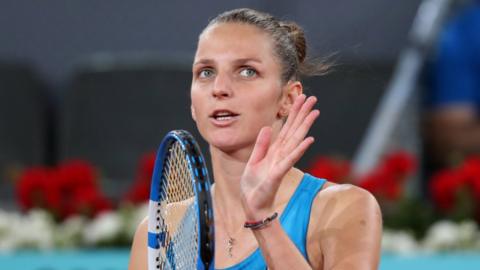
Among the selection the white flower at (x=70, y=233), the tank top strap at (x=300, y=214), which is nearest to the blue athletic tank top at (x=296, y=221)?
the tank top strap at (x=300, y=214)

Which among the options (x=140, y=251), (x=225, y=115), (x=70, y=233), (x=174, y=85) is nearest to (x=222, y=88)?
(x=225, y=115)

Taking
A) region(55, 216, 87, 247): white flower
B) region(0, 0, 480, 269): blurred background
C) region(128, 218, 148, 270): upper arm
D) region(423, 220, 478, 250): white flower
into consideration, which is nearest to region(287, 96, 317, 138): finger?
region(128, 218, 148, 270): upper arm

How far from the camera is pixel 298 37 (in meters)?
1.98

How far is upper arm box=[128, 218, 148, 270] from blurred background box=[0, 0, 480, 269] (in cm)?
140

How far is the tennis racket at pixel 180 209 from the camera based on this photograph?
5.11 ft

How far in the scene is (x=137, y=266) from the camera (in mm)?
2037

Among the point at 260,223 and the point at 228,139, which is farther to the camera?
the point at 228,139

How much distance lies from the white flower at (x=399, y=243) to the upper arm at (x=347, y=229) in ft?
3.96

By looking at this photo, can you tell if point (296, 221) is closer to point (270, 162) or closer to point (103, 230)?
point (270, 162)

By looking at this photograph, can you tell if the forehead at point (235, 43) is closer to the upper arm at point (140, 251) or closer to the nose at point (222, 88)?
the nose at point (222, 88)

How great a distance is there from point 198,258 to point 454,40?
2993 millimetres

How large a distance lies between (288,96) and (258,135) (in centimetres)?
16

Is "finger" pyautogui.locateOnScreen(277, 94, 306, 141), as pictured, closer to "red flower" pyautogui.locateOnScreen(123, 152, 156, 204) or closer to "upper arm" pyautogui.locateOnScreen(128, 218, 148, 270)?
"upper arm" pyautogui.locateOnScreen(128, 218, 148, 270)

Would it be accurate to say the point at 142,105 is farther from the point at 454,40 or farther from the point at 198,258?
the point at 198,258
